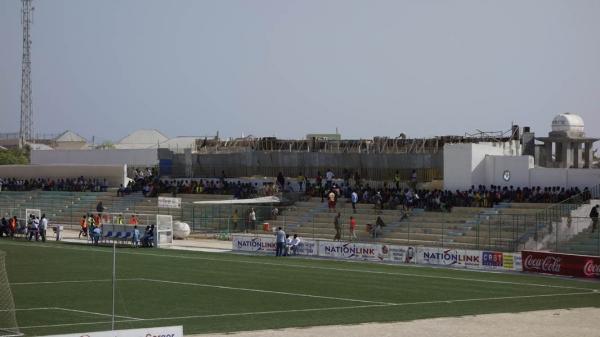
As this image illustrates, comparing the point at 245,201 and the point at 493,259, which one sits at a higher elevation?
the point at 245,201

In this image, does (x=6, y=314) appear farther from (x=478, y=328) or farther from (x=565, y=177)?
(x=565, y=177)

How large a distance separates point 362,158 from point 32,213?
21369 millimetres

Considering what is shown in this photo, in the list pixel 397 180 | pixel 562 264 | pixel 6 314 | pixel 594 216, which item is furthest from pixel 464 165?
pixel 6 314

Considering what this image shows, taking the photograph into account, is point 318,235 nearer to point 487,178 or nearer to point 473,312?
point 487,178

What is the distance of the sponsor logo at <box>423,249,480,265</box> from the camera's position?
46.9 meters

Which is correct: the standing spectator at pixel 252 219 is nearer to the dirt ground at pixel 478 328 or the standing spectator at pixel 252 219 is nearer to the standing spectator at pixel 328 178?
the standing spectator at pixel 328 178

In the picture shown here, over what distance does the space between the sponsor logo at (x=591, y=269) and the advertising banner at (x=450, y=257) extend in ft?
18.1

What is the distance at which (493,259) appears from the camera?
46.2m

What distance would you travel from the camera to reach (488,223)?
5362cm

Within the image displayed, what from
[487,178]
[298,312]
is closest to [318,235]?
[487,178]

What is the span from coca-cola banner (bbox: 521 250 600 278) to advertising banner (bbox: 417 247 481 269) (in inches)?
97.6

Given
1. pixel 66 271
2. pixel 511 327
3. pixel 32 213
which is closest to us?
pixel 511 327

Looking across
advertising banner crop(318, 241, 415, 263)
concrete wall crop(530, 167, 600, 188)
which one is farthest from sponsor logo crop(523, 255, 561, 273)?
concrete wall crop(530, 167, 600, 188)

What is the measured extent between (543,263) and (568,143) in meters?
21.0
